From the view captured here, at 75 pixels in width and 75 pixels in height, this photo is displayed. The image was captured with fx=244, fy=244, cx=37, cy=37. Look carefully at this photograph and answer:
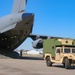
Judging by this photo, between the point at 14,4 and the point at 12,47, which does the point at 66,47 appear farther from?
the point at 12,47

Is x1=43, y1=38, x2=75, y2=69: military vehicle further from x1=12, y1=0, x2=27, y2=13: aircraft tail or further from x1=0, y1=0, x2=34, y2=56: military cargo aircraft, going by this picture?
x1=12, y1=0, x2=27, y2=13: aircraft tail

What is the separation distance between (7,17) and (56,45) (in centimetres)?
1238

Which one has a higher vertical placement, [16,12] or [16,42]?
[16,12]

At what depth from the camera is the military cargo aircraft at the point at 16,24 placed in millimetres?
27403

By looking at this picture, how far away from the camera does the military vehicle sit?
16.8 m

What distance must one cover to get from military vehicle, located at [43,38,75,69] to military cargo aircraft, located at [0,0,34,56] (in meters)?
8.13

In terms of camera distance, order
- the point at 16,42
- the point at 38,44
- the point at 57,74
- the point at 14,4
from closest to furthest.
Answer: the point at 57,74, the point at 14,4, the point at 38,44, the point at 16,42

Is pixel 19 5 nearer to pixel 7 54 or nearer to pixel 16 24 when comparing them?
pixel 16 24

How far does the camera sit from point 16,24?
28000 mm

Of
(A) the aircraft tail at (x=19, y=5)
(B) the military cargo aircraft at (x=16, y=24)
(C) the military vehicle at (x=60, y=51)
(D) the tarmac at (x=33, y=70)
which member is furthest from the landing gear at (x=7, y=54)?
(C) the military vehicle at (x=60, y=51)

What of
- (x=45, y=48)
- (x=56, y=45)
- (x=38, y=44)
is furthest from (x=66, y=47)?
(x=38, y=44)

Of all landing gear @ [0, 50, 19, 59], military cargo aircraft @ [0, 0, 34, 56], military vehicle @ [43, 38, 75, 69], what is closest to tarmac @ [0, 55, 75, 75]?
military vehicle @ [43, 38, 75, 69]

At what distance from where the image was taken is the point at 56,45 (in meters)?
18.7

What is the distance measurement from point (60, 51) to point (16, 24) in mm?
11180
